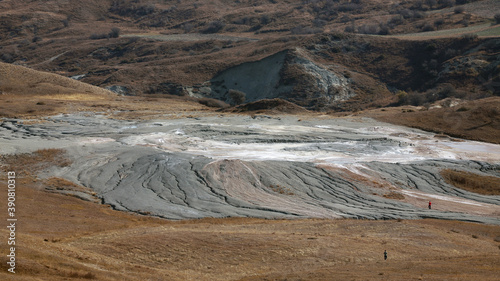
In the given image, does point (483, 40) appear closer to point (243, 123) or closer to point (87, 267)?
point (243, 123)

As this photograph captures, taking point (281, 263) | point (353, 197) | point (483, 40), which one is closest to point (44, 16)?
point (483, 40)

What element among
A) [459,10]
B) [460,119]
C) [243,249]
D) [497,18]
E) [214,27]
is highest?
[459,10]

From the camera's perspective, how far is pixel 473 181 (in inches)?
1305

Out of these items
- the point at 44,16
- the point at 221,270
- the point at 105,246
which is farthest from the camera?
the point at 44,16

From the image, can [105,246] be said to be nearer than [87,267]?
No

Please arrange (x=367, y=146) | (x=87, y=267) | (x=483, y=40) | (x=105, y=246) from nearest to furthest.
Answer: (x=87, y=267) < (x=105, y=246) < (x=367, y=146) < (x=483, y=40)

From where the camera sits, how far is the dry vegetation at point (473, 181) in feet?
105

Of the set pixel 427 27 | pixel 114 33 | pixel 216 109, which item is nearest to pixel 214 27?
pixel 114 33

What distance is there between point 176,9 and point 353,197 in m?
130

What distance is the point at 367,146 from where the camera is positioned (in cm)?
4006

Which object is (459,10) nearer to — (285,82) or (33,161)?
(285,82)

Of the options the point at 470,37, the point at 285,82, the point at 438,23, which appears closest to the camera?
the point at 285,82

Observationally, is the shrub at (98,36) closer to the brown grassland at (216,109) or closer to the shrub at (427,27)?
the brown grassland at (216,109)

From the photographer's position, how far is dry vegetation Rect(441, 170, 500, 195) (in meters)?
32.1
